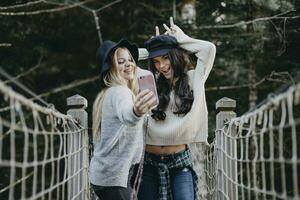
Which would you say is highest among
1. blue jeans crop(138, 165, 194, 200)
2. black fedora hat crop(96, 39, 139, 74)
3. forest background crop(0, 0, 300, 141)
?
forest background crop(0, 0, 300, 141)

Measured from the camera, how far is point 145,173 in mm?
3207

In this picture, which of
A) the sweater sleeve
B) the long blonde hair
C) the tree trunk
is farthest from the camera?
the tree trunk

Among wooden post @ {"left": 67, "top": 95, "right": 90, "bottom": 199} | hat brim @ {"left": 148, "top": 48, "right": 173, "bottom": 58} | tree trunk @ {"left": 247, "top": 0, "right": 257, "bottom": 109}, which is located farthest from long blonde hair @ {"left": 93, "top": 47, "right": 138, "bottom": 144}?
Answer: tree trunk @ {"left": 247, "top": 0, "right": 257, "bottom": 109}

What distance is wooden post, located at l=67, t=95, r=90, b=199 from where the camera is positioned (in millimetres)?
3562

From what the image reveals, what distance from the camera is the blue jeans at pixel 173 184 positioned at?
3195 millimetres

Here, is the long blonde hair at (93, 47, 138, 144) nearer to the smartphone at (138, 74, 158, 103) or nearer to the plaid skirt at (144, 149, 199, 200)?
the smartphone at (138, 74, 158, 103)

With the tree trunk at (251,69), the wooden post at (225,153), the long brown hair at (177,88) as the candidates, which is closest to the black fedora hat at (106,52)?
the long brown hair at (177,88)

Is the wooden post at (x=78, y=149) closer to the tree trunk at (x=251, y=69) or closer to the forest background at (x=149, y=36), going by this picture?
the forest background at (x=149, y=36)

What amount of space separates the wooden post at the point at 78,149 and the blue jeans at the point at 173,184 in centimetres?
47

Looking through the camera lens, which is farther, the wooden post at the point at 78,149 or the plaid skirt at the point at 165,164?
the wooden post at the point at 78,149

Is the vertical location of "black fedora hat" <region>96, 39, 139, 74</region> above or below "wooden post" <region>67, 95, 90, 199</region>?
above

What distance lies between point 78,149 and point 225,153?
0.76 meters

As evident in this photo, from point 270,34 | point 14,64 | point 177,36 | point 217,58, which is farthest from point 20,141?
point 177,36

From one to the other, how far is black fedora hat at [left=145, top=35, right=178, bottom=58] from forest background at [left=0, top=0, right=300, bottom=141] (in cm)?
200
